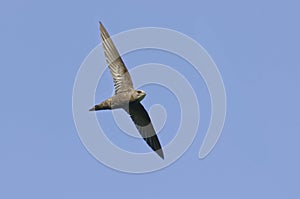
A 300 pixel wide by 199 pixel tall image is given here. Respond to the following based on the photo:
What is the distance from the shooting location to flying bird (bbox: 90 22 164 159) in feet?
87.0

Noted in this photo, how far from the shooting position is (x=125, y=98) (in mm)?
26594

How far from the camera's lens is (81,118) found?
2703 centimetres

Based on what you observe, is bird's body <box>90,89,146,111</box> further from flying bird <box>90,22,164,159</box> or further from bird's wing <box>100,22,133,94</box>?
bird's wing <box>100,22,133,94</box>

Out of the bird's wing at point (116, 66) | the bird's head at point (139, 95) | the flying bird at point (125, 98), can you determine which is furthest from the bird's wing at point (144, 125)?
the bird's wing at point (116, 66)

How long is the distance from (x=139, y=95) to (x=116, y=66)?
204 cm

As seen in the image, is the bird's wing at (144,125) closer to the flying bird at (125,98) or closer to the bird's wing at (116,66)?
the flying bird at (125,98)

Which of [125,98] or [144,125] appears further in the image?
[144,125]

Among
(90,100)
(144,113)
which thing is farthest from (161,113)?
(90,100)

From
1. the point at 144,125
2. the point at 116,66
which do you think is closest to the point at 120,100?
the point at 116,66

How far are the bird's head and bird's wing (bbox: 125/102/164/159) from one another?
1.27 feet

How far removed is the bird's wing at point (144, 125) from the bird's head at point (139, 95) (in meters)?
0.39

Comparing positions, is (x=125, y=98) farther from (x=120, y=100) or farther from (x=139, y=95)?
(x=139, y=95)

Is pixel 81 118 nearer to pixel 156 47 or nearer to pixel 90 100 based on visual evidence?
pixel 90 100

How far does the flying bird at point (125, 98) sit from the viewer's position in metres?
26.5
